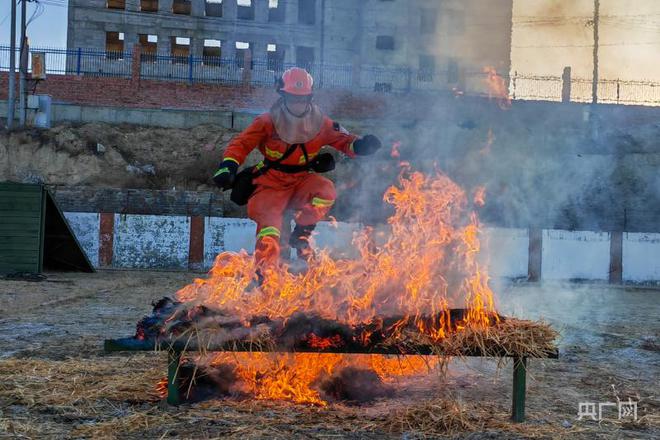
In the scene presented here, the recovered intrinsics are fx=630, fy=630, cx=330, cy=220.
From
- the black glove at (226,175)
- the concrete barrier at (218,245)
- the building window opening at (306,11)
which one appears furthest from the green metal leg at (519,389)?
the building window opening at (306,11)

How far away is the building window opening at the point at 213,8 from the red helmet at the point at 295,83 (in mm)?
37082

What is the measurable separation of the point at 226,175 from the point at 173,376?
1.61 m

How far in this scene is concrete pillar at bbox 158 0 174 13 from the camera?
3859cm

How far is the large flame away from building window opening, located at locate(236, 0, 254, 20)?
3737 cm

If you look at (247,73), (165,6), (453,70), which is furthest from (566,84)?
(165,6)

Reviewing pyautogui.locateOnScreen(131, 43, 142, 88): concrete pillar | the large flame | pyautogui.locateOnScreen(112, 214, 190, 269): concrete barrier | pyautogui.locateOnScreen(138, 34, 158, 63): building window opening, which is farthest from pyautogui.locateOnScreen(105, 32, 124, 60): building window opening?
the large flame

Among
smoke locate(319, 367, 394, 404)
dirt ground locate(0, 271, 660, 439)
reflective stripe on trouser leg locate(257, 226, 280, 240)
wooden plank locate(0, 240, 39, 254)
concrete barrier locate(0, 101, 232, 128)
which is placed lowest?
dirt ground locate(0, 271, 660, 439)

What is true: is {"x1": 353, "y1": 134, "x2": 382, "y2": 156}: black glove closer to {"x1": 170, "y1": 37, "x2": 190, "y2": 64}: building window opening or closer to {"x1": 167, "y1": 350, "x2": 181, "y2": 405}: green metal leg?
{"x1": 167, "y1": 350, "x2": 181, "y2": 405}: green metal leg

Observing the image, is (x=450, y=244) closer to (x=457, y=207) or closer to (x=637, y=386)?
(x=457, y=207)

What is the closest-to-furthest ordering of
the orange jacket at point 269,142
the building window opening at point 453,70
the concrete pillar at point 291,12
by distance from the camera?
the orange jacket at point 269,142
the building window opening at point 453,70
the concrete pillar at point 291,12

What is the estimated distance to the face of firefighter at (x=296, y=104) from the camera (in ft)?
16.5

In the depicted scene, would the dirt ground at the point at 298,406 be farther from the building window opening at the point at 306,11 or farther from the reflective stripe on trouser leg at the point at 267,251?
the building window opening at the point at 306,11

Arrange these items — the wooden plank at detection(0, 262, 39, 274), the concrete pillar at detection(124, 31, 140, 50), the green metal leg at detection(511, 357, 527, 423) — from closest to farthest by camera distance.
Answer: the green metal leg at detection(511, 357, 527, 423) → the wooden plank at detection(0, 262, 39, 274) → the concrete pillar at detection(124, 31, 140, 50)

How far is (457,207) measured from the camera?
15.7ft
